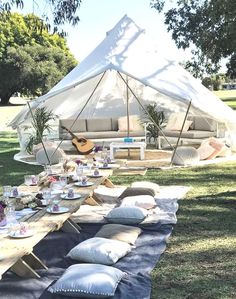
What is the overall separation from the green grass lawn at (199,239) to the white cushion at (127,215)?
390mm

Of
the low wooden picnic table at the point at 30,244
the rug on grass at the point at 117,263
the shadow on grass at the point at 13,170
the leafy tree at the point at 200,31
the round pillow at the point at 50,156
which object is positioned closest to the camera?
the low wooden picnic table at the point at 30,244

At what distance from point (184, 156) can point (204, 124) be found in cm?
259

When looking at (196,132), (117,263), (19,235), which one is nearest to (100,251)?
(117,263)

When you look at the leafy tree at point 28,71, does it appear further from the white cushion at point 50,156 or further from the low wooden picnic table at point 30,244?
the low wooden picnic table at point 30,244

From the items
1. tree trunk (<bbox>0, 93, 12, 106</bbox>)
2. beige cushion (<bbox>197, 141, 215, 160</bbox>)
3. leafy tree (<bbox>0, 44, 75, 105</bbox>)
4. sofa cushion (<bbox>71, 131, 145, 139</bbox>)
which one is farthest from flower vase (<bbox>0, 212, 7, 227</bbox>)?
tree trunk (<bbox>0, 93, 12, 106</bbox>)

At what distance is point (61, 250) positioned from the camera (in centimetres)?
479

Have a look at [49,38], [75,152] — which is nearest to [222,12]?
[75,152]

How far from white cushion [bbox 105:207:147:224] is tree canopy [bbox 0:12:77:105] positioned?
40.0 m

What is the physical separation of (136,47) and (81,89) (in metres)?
2.62

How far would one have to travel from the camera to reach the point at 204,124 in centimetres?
1202

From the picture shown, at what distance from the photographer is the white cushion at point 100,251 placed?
4.26 meters

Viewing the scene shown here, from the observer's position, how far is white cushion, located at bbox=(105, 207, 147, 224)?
5.49 meters

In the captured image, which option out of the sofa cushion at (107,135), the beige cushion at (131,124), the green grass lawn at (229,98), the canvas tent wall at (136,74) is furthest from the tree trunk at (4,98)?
the sofa cushion at (107,135)

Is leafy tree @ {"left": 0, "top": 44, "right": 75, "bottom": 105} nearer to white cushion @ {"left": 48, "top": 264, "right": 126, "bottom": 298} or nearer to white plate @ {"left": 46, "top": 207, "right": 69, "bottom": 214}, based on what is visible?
white plate @ {"left": 46, "top": 207, "right": 69, "bottom": 214}
